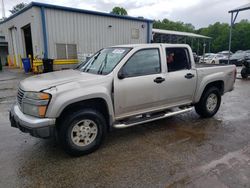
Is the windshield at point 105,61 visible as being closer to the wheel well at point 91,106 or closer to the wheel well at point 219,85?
the wheel well at point 91,106

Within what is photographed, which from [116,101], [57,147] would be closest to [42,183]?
[57,147]

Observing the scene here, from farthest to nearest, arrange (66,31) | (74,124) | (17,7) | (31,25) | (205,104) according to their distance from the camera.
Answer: (17,7), (66,31), (31,25), (205,104), (74,124)

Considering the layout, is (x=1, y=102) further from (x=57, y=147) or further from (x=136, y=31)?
(x=136, y=31)

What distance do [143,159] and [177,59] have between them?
242 centimetres

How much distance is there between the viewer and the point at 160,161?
3.25 meters

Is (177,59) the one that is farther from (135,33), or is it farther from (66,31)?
(135,33)

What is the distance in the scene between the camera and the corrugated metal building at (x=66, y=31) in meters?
13.6

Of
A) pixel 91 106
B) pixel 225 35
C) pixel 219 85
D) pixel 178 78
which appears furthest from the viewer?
pixel 225 35

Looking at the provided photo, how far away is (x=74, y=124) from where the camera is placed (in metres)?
3.28

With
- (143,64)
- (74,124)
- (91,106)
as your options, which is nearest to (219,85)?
(143,64)

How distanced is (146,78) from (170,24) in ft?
259

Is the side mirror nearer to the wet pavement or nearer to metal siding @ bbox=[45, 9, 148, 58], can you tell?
the wet pavement

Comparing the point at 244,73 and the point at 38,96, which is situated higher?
the point at 38,96

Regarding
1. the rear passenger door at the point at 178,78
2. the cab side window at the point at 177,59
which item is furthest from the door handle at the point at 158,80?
the cab side window at the point at 177,59
